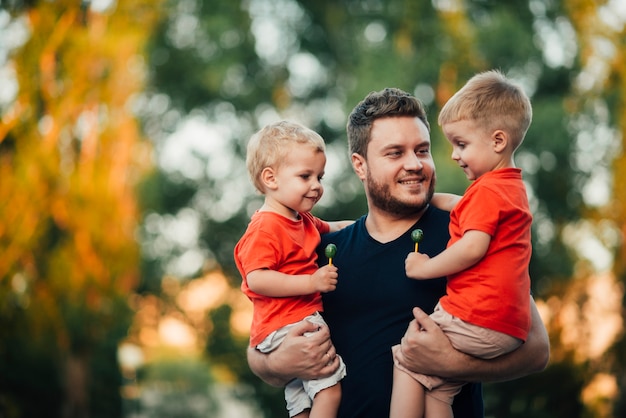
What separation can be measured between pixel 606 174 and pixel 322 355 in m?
12.3

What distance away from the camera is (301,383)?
3.19 metres

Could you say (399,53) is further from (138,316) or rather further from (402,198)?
(402,198)

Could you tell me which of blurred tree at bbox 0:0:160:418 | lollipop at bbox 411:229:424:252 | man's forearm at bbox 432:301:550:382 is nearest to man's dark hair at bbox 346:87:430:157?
lollipop at bbox 411:229:424:252

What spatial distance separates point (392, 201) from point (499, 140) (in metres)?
0.50

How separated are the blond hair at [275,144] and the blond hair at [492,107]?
0.51m

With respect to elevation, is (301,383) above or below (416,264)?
below

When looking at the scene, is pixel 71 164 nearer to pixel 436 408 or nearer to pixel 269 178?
pixel 269 178

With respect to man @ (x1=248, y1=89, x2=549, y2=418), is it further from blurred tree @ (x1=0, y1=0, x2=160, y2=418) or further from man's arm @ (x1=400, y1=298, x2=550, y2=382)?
blurred tree @ (x1=0, y1=0, x2=160, y2=418)

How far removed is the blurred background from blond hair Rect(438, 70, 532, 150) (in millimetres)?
7459

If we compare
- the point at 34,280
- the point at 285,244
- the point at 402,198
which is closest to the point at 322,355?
the point at 285,244

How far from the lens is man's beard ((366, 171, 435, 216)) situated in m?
3.15

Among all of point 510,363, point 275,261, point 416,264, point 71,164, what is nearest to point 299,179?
point 275,261

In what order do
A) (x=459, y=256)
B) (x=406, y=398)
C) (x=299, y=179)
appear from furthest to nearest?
(x=299, y=179)
(x=406, y=398)
(x=459, y=256)

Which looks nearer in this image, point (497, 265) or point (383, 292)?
point (497, 265)
